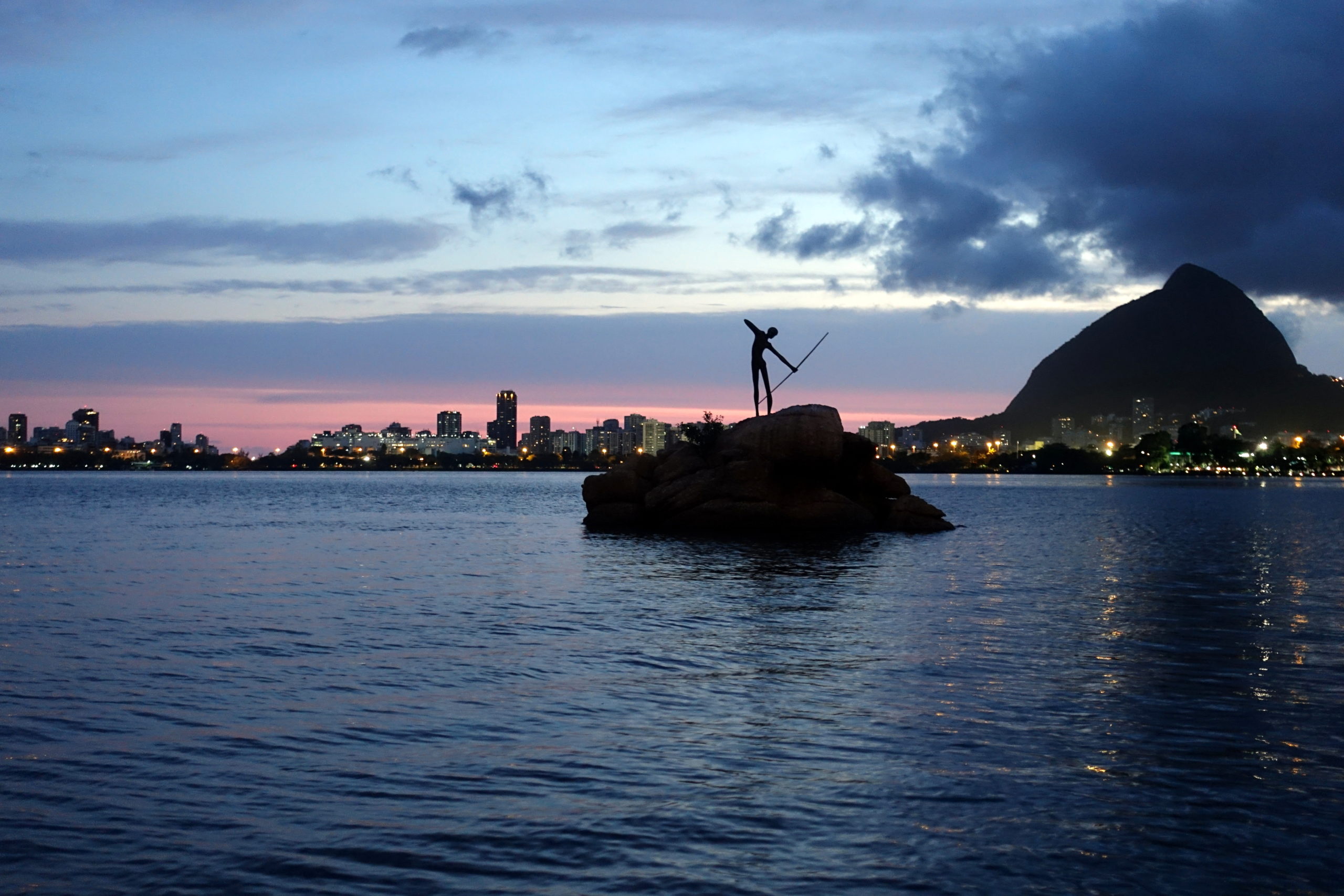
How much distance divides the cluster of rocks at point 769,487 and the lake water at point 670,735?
18757 mm

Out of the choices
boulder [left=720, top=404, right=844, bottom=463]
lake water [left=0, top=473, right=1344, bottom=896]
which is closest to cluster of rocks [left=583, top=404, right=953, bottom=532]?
boulder [left=720, top=404, right=844, bottom=463]

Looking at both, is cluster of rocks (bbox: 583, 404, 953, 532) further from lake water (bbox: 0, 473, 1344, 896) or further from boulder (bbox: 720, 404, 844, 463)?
lake water (bbox: 0, 473, 1344, 896)

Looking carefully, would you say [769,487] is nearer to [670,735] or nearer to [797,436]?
[797,436]

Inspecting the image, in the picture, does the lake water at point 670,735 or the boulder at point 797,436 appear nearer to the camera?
the lake water at point 670,735

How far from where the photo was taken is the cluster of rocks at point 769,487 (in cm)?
5153

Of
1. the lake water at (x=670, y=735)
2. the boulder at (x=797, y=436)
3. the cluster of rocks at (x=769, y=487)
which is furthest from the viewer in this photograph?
the cluster of rocks at (x=769, y=487)

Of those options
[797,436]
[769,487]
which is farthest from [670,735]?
[769,487]

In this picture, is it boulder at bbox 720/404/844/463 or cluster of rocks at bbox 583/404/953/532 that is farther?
cluster of rocks at bbox 583/404/953/532

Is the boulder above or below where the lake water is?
above

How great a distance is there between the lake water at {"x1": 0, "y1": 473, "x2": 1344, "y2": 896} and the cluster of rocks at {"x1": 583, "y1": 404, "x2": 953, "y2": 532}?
18.8 meters

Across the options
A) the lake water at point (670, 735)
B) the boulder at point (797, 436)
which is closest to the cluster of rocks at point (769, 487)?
the boulder at point (797, 436)

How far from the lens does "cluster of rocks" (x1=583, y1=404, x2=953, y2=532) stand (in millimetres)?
51531

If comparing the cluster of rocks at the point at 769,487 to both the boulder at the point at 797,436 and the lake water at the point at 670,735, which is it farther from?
the lake water at the point at 670,735

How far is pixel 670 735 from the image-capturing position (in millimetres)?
13359
